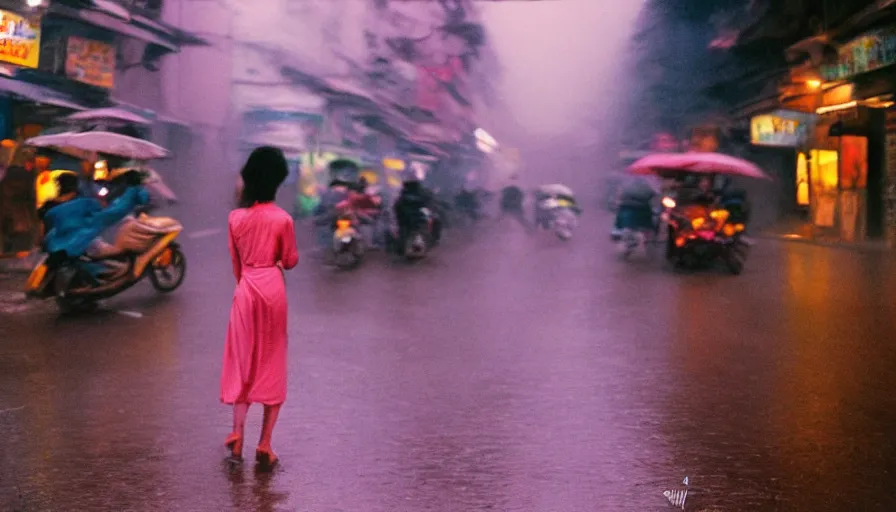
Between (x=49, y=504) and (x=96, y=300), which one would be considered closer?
(x=49, y=504)

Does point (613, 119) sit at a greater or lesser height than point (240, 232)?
greater

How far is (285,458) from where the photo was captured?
181 inches

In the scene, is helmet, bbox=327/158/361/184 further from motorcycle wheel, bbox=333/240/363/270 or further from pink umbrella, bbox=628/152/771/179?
pink umbrella, bbox=628/152/771/179

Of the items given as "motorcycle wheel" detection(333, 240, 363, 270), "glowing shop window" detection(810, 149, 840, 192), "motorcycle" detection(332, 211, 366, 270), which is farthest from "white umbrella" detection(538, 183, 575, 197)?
"motorcycle wheel" detection(333, 240, 363, 270)

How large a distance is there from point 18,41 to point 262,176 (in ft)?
48.0

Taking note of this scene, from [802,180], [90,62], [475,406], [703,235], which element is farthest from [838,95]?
[475,406]

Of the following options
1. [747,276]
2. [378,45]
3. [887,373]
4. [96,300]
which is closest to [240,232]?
[887,373]

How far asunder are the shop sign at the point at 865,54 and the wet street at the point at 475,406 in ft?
29.0

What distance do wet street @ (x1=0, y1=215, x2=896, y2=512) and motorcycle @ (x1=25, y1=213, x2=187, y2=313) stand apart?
26 centimetres

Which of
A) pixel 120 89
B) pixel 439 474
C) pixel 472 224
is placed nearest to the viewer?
pixel 439 474

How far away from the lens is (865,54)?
1939cm

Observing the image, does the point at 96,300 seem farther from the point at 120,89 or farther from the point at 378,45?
the point at 378,45

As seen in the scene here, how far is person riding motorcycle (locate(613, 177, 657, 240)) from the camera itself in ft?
58.9

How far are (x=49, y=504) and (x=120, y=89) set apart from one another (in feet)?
69.0
